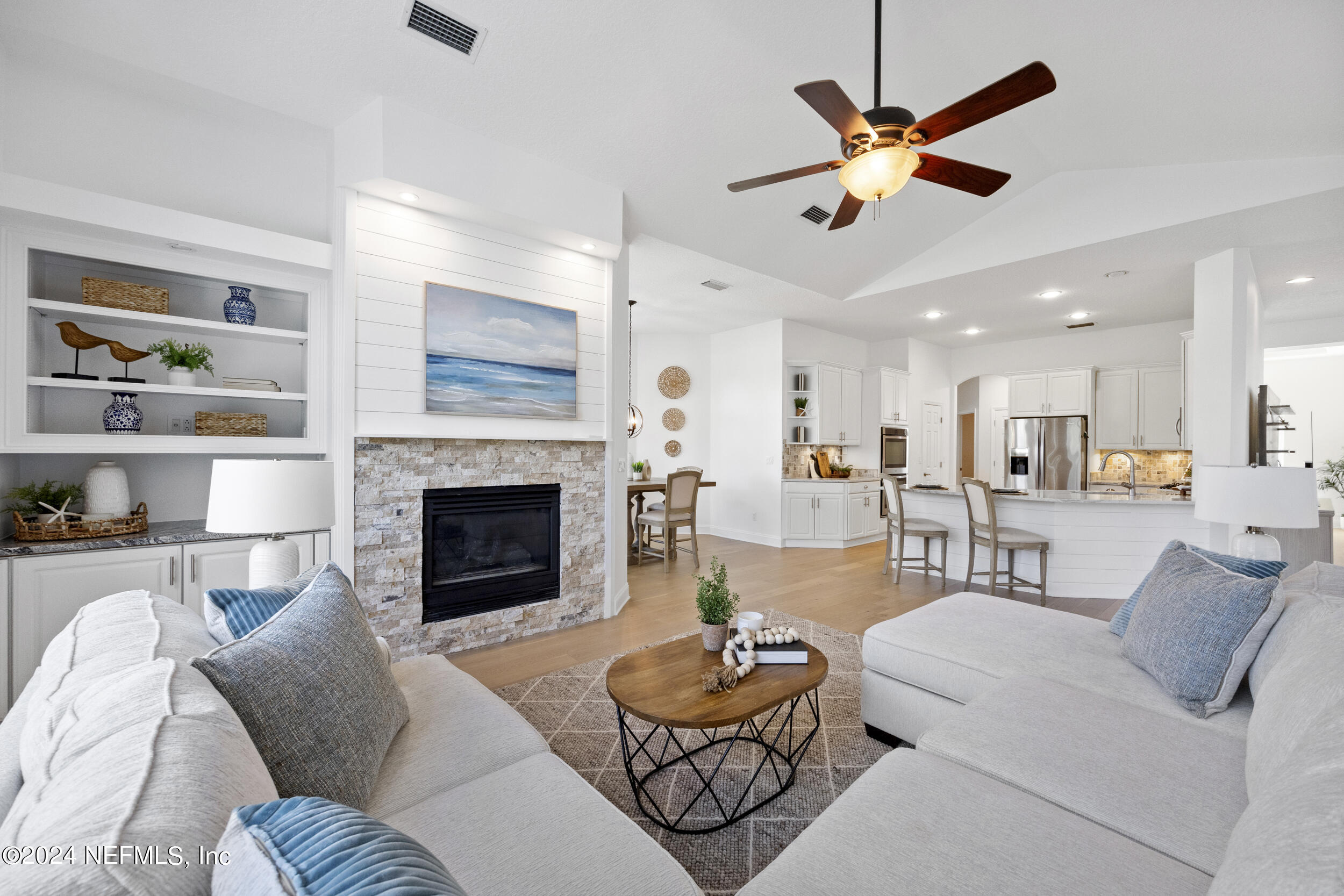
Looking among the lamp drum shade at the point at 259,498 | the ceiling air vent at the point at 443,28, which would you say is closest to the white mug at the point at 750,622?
the lamp drum shade at the point at 259,498

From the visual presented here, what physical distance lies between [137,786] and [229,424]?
3.11 m

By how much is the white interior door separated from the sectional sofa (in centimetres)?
631

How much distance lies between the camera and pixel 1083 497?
5.00 meters

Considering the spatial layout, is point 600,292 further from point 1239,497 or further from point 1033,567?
point 1033,567

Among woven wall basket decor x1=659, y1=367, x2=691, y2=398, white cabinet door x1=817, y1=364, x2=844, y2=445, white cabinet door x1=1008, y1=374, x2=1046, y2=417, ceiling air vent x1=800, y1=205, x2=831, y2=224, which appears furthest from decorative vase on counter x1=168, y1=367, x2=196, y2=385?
white cabinet door x1=1008, y1=374, x2=1046, y2=417

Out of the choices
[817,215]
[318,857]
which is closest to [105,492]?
[318,857]

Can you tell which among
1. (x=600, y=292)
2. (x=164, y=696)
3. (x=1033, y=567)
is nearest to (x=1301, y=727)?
(x=164, y=696)

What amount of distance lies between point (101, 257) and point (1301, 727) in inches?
178

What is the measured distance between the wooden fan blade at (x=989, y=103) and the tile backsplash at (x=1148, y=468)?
21.6 ft

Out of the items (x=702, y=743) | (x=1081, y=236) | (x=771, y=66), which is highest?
(x=771, y=66)

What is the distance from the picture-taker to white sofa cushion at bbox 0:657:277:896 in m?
0.50

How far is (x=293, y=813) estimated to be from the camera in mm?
601

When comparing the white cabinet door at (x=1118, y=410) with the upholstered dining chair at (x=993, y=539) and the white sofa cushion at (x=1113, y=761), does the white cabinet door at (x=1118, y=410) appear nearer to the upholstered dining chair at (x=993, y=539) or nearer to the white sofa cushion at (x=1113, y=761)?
the upholstered dining chair at (x=993, y=539)

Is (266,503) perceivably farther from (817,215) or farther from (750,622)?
(817,215)
